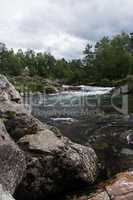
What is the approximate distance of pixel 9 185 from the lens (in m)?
7.78

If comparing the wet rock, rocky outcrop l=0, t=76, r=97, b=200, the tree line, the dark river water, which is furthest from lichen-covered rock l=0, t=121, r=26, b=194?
the tree line

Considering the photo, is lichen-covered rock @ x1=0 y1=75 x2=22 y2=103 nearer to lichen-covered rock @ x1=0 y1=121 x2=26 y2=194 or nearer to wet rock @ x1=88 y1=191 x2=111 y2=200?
lichen-covered rock @ x1=0 y1=121 x2=26 y2=194

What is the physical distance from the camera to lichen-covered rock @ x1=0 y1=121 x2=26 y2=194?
7.68 m

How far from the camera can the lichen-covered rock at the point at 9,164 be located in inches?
302

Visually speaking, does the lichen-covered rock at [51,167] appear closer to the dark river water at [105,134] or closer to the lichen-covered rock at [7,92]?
the dark river water at [105,134]

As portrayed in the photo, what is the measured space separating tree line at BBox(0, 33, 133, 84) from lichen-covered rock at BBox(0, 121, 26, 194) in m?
77.2

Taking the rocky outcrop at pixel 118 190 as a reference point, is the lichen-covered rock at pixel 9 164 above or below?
above

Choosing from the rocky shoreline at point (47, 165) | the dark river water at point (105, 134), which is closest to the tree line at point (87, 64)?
the dark river water at point (105, 134)

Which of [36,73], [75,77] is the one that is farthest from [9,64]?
[75,77]

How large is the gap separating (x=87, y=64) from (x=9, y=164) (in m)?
113

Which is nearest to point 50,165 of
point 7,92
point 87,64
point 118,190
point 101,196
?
point 101,196

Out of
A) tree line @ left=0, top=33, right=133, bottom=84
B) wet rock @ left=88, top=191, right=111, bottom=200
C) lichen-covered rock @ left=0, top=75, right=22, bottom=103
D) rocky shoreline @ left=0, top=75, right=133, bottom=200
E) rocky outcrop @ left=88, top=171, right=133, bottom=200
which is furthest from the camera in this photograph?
tree line @ left=0, top=33, right=133, bottom=84

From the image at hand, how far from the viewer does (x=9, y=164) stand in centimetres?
787

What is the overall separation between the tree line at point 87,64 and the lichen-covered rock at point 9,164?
77243mm
